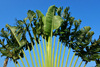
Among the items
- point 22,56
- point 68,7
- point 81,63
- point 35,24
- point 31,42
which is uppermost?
point 68,7

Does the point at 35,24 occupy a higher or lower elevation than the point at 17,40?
higher

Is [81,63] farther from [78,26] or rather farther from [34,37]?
[34,37]

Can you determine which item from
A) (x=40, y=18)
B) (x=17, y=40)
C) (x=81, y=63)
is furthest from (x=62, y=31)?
(x=17, y=40)

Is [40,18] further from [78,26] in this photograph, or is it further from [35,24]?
[78,26]

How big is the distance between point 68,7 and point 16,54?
17.3 feet

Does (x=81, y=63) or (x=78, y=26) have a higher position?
(x=78, y=26)

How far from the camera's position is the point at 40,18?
1012 cm

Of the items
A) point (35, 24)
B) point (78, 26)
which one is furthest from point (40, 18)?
point (78, 26)

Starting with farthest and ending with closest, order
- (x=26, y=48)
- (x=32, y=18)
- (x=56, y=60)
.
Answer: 1. (x=26, y=48)
2. (x=32, y=18)
3. (x=56, y=60)

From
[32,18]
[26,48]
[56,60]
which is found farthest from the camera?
[26,48]

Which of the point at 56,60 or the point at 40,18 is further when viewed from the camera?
the point at 40,18

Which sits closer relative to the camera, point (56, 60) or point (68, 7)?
point (56, 60)

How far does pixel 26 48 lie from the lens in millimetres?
10539

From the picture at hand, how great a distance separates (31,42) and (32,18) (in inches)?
71.8
